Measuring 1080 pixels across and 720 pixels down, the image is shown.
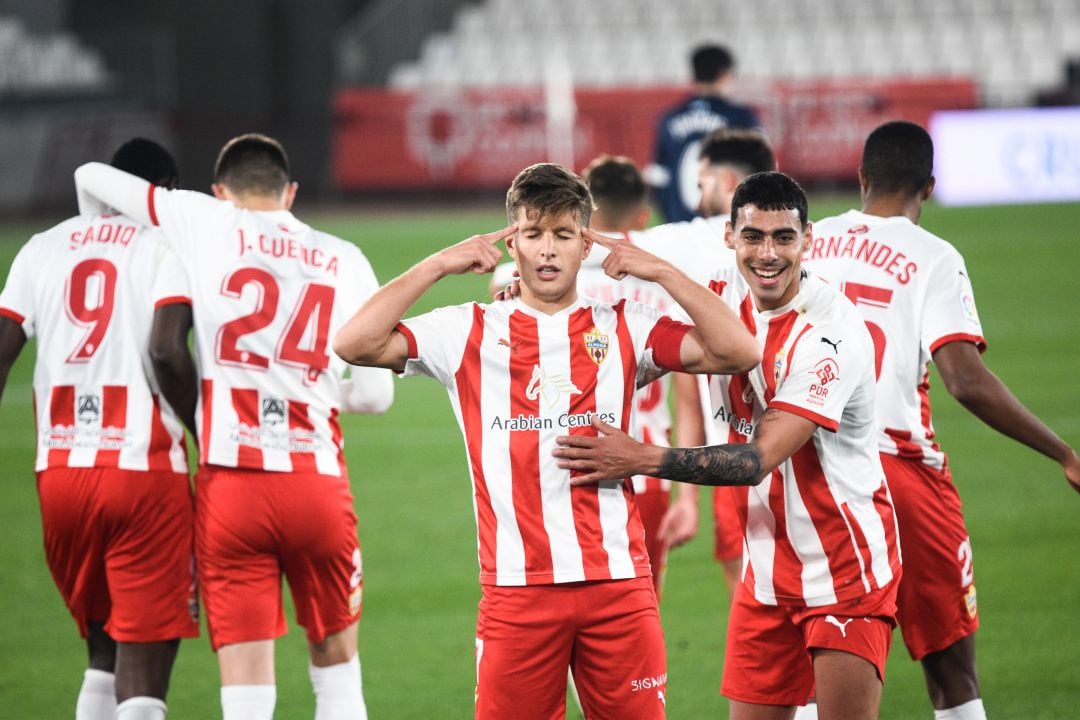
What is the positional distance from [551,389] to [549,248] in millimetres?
394

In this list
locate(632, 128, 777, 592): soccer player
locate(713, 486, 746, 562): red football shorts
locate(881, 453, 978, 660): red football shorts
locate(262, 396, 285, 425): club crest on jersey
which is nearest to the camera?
locate(881, 453, 978, 660): red football shorts

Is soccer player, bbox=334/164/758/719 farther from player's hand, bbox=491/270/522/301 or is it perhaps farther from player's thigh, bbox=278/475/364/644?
player's thigh, bbox=278/475/364/644

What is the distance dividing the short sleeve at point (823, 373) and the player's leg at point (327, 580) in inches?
66.6

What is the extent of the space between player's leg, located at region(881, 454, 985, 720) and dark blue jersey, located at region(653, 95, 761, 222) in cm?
521

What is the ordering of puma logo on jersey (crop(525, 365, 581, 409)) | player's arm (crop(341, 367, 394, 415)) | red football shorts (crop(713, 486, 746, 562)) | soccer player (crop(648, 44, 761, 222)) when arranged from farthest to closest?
soccer player (crop(648, 44, 761, 222)), red football shorts (crop(713, 486, 746, 562)), player's arm (crop(341, 367, 394, 415)), puma logo on jersey (crop(525, 365, 581, 409))

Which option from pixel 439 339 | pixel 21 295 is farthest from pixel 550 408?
pixel 21 295

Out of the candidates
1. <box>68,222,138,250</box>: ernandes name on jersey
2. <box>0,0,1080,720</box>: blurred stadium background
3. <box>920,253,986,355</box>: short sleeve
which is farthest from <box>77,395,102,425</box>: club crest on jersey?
<box>0,0,1080,720</box>: blurred stadium background

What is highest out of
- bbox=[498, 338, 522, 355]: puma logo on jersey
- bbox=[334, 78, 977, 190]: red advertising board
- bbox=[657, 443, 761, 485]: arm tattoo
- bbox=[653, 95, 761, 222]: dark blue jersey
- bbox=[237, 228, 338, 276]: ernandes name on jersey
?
bbox=[334, 78, 977, 190]: red advertising board

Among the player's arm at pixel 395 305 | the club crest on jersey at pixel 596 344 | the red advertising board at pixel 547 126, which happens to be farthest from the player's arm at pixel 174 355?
the red advertising board at pixel 547 126

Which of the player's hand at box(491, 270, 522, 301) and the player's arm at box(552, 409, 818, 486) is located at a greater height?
the player's hand at box(491, 270, 522, 301)

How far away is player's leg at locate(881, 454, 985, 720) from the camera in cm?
484

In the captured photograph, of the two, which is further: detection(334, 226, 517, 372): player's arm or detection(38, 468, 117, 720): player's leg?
detection(38, 468, 117, 720): player's leg

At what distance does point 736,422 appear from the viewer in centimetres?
440

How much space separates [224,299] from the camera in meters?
4.91
